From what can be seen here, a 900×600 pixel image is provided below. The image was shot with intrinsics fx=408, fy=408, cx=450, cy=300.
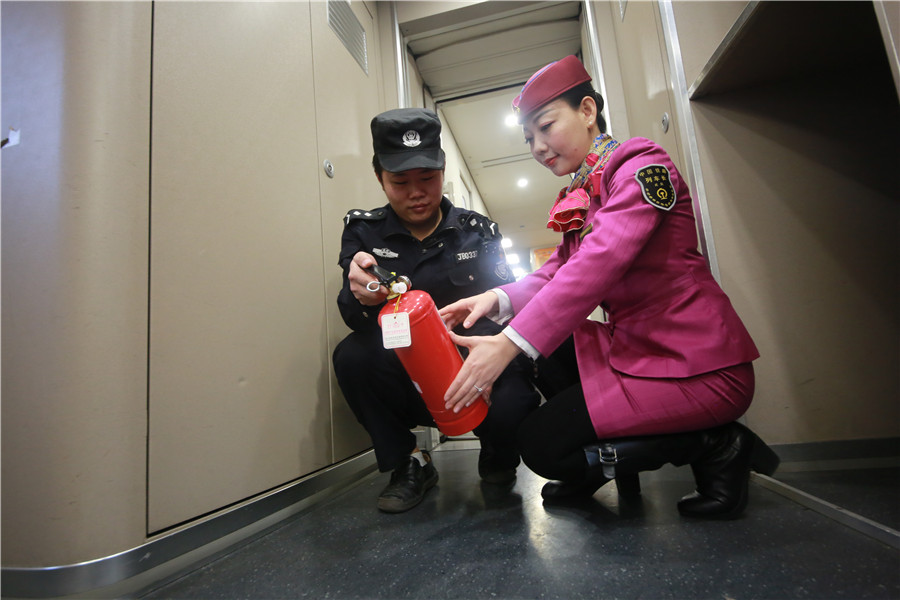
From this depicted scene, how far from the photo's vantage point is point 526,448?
1.00 metres

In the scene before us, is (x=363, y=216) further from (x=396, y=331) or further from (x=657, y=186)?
(x=657, y=186)

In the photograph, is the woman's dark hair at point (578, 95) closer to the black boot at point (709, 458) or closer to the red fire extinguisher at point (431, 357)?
the red fire extinguisher at point (431, 357)

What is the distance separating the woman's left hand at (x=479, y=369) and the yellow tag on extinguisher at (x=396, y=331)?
144mm

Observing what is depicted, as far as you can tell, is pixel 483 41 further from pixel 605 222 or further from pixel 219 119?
pixel 605 222

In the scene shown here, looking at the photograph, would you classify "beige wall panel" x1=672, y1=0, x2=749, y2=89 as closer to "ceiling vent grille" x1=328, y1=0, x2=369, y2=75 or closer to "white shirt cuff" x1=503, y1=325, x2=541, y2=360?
"white shirt cuff" x1=503, y1=325, x2=541, y2=360

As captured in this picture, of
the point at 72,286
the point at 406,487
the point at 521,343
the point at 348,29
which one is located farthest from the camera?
the point at 348,29

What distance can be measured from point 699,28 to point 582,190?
2.25 feet

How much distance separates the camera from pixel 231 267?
3.38ft

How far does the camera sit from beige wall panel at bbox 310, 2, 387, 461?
1474 millimetres

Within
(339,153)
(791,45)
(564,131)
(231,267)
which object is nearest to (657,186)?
(564,131)

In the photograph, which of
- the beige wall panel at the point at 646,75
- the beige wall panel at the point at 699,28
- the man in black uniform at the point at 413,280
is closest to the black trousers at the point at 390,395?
the man in black uniform at the point at 413,280

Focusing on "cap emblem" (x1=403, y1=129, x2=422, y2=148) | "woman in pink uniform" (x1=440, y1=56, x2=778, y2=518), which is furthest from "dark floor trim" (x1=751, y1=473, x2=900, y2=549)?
"cap emblem" (x1=403, y1=129, x2=422, y2=148)

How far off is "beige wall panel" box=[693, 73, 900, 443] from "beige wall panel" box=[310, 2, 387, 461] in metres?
1.25

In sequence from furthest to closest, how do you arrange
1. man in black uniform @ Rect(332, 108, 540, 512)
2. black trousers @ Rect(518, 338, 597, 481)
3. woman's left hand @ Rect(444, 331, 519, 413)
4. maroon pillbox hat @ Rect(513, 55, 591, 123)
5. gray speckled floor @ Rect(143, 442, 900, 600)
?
1. man in black uniform @ Rect(332, 108, 540, 512)
2. maroon pillbox hat @ Rect(513, 55, 591, 123)
3. black trousers @ Rect(518, 338, 597, 481)
4. woman's left hand @ Rect(444, 331, 519, 413)
5. gray speckled floor @ Rect(143, 442, 900, 600)
